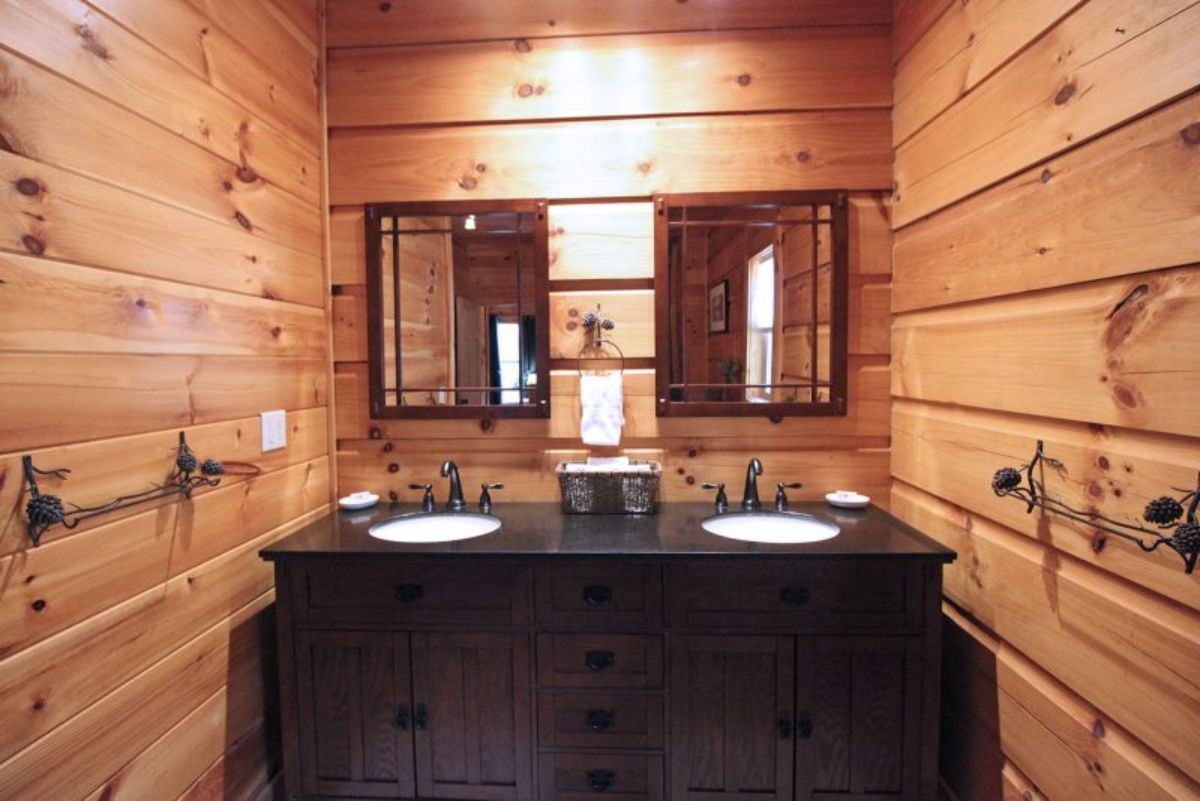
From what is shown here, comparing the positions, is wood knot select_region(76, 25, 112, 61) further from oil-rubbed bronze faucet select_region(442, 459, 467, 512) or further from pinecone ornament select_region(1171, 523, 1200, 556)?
pinecone ornament select_region(1171, 523, 1200, 556)

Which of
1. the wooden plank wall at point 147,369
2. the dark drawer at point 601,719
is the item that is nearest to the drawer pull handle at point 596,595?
the dark drawer at point 601,719

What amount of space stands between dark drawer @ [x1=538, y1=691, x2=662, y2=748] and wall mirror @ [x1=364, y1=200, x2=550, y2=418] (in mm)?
850

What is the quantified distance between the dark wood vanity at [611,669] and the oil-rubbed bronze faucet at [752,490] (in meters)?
0.33

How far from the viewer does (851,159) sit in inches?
68.1

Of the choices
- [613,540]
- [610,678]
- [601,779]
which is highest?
[613,540]

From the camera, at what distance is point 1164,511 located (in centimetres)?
78

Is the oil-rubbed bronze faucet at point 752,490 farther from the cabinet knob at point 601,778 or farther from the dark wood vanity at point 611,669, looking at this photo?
the cabinet knob at point 601,778

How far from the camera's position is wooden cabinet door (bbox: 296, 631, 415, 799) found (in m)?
1.39

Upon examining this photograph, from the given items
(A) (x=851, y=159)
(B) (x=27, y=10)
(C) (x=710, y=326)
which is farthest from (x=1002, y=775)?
(B) (x=27, y=10)

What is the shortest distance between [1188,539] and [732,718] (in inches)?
38.3

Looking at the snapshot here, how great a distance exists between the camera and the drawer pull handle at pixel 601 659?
1358 millimetres

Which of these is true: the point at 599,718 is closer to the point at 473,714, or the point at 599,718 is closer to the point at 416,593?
the point at 473,714

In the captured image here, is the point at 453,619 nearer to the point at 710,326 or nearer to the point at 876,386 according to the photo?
the point at 710,326

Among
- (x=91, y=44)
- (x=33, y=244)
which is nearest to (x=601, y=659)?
(x=33, y=244)
